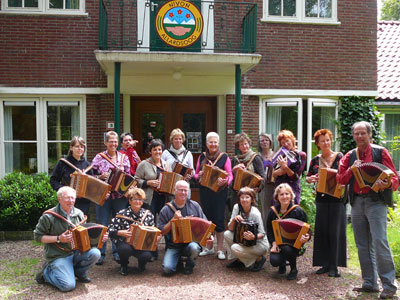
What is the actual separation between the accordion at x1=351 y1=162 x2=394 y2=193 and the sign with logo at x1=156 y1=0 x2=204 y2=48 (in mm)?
4300

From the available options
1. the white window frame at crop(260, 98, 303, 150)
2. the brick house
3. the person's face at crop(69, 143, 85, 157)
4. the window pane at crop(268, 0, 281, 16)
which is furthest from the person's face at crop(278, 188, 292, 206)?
the window pane at crop(268, 0, 281, 16)

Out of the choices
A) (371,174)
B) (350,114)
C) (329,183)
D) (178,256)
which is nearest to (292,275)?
(329,183)

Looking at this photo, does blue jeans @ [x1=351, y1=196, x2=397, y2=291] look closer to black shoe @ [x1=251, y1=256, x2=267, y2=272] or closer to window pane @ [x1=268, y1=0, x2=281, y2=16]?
black shoe @ [x1=251, y1=256, x2=267, y2=272]

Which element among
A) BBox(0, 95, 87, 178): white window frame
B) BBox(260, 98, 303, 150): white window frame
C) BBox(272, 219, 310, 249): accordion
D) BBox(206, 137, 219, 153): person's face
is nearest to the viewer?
BBox(272, 219, 310, 249): accordion

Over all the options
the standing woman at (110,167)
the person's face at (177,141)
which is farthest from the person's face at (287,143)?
the standing woman at (110,167)

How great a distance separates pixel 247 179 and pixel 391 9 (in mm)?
35210

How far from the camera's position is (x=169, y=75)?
931 cm

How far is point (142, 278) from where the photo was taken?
222 inches

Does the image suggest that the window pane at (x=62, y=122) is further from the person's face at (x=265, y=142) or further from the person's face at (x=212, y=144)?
the person's face at (x=265, y=142)

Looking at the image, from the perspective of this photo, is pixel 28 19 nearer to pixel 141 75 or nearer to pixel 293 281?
pixel 141 75

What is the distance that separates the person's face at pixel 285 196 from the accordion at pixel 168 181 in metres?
1.50

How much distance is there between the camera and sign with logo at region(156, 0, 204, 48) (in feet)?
25.8

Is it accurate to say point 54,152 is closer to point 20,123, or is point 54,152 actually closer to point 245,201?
point 20,123

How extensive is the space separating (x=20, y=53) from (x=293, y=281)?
7.30 meters
